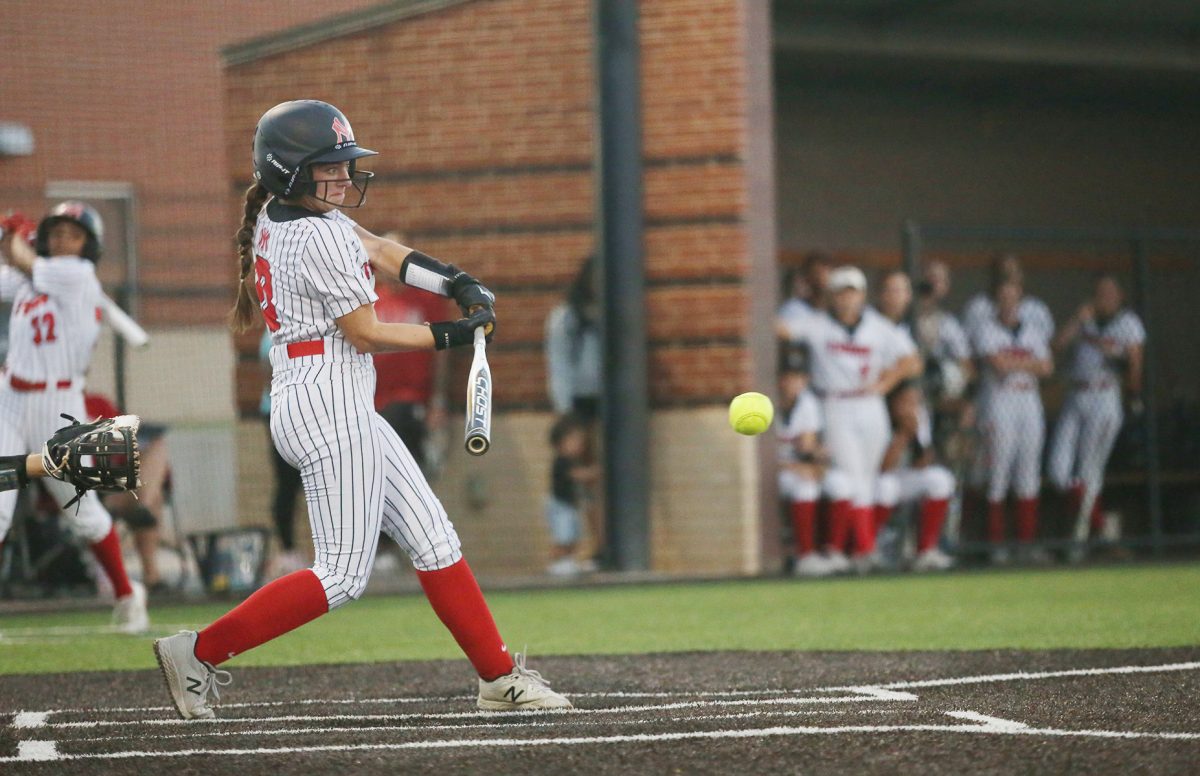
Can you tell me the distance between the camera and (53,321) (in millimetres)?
9297

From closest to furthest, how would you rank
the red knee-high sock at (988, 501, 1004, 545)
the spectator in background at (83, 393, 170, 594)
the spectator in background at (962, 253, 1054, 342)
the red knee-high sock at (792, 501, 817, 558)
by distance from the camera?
the spectator in background at (83, 393, 170, 594)
the red knee-high sock at (792, 501, 817, 558)
the spectator in background at (962, 253, 1054, 342)
the red knee-high sock at (988, 501, 1004, 545)

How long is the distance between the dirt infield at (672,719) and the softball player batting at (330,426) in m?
0.23

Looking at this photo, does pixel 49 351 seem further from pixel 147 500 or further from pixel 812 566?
pixel 812 566

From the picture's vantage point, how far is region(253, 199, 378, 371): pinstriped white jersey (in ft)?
18.9

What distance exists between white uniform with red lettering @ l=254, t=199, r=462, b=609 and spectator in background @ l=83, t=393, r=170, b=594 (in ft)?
19.8

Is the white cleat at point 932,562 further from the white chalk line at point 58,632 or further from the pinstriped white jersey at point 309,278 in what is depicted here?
the pinstriped white jersey at point 309,278

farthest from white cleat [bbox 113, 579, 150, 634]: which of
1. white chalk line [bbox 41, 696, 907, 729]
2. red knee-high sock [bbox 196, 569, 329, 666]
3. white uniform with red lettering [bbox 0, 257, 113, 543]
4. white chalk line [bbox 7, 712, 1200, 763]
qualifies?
white chalk line [bbox 7, 712, 1200, 763]

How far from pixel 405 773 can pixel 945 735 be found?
1.49 meters

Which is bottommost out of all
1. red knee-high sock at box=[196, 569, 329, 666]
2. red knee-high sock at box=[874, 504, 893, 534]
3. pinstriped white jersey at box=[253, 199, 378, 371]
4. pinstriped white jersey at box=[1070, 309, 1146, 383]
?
red knee-high sock at box=[874, 504, 893, 534]

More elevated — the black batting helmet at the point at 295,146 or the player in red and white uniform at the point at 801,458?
the black batting helmet at the point at 295,146

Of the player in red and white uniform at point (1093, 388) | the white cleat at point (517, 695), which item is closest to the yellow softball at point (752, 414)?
the white cleat at point (517, 695)

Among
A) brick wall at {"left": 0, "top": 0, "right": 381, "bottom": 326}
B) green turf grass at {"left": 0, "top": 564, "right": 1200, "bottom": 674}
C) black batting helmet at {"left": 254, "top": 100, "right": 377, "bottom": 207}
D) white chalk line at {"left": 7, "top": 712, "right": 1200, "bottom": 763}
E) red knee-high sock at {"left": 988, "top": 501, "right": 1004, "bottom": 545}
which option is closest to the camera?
white chalk line at {"left": 7, "top": 712, "right": 1200, "bottom": 763}

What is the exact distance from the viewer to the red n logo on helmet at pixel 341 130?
5941mm

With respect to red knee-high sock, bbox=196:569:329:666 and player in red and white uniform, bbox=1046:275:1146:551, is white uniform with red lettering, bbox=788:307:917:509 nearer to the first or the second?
player in red and white uniform, bbox=1046:275:1146:551
